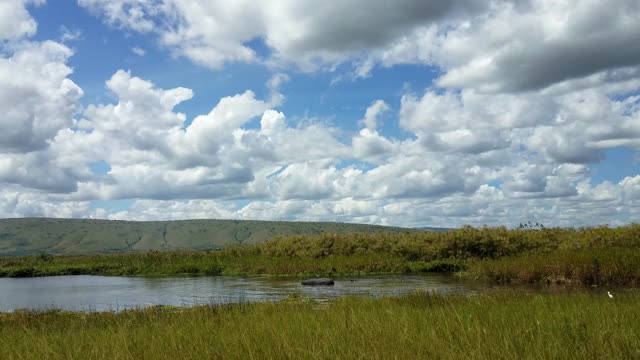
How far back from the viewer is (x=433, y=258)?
144ft

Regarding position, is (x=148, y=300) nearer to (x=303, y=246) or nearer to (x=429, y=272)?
(x=429, y=272)

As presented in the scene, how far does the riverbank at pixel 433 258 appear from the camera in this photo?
26.8 m

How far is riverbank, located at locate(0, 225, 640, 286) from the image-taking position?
88.1 feet

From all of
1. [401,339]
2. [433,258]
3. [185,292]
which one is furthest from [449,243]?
[401,339]

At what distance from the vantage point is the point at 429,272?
38.5m

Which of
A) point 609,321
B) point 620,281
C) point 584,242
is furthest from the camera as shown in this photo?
point 584,242

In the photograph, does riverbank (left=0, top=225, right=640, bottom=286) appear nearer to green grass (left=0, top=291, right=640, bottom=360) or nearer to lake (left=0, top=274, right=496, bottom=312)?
lake (left=0, top=274, right=496, bottom=312)

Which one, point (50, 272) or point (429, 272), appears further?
point (50, 272)

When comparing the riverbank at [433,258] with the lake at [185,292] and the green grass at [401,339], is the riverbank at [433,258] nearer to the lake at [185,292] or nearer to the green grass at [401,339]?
the lake at [185,292]

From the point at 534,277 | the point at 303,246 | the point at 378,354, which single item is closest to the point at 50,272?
the point at 303,246

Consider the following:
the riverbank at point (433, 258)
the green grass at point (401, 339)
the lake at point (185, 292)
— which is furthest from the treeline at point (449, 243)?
the green grass at point (401, 339)

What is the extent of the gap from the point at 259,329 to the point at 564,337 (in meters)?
5.16

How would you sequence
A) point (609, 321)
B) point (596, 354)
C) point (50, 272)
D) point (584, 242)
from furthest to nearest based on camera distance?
1. point (50, 272)
2. point (584, 242)
3. point (609, 321)
4. point (596, 354)

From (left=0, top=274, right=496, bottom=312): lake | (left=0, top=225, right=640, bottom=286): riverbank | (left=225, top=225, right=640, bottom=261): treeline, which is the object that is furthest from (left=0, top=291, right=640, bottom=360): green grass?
(left=225, top=225, right=640, bottom=261): treeline
